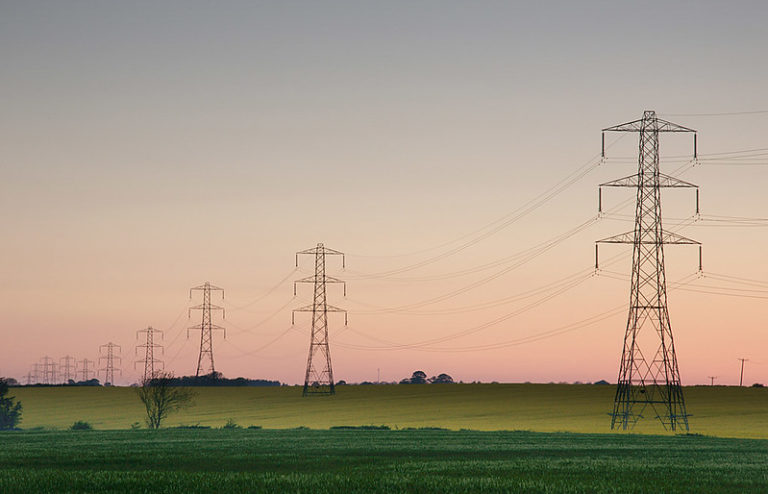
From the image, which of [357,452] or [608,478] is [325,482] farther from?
[357,452]

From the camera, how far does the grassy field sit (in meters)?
105

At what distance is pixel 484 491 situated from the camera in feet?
88.0

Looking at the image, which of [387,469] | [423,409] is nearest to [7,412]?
[423,409]

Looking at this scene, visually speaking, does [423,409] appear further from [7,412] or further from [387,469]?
[387,469]

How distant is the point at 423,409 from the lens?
441 feet

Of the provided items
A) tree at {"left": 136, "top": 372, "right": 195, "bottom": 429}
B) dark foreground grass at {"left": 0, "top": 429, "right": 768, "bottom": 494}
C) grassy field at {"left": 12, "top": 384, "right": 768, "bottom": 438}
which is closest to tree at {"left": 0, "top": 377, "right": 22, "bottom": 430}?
grassy field at {"left": 12, "top": 384, "right": 768, "bottom": 438}

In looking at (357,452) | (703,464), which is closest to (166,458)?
(357,452)

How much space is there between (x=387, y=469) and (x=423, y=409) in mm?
100115

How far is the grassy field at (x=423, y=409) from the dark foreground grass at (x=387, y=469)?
41674mm

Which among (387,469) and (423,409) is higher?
(387,469)

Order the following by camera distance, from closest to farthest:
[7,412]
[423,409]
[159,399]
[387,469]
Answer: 1. [387,469]
2. [159,399]
3. [423,409]
4. [7,412]

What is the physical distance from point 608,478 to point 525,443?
28.4 meters

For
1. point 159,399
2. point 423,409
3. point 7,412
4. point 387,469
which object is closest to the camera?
point 387,469

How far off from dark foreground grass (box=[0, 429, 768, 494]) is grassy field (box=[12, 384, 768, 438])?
41.7 m
